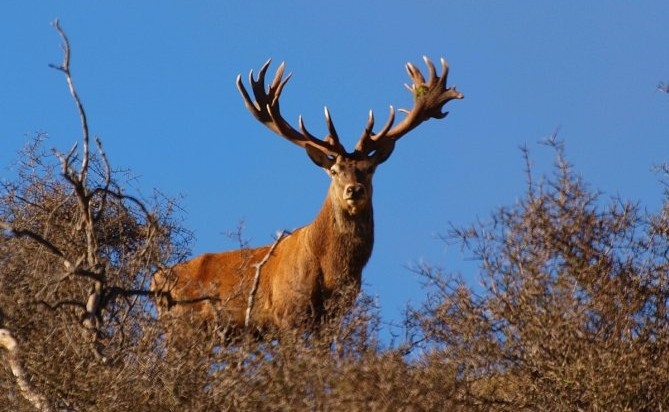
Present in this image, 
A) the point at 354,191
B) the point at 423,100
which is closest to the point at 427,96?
the point at 423,100

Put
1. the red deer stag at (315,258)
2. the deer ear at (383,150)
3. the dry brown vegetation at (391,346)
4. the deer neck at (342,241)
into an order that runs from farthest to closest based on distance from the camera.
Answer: the deer ear at (383,150), the deer neck at (342,241), the red deer stag at (315,258), the dry brown vegetation at (391,346)

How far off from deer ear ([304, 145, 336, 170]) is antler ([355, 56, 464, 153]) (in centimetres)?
48

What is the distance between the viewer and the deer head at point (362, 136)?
12125 mm

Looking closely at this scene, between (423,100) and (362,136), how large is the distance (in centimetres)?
138

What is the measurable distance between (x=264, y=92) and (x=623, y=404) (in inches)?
238

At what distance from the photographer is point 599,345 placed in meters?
8.70

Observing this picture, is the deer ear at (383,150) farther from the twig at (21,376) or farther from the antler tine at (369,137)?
the twig at (21,376)

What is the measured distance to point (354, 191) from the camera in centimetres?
1195

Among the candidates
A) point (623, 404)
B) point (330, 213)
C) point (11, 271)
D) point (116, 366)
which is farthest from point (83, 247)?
point (623, 404)

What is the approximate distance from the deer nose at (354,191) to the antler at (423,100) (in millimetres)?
930

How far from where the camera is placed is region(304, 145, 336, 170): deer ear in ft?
41.3

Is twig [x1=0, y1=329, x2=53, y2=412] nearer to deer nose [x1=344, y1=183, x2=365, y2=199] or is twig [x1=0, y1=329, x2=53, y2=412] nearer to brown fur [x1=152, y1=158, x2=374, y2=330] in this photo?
brown fur [x1=152, y1=158, x2=374, y2=330]

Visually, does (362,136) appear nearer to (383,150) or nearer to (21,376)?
(383,150)

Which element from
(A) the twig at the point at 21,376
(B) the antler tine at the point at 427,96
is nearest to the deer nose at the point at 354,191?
(B) the antler tine at the point at 427,96
